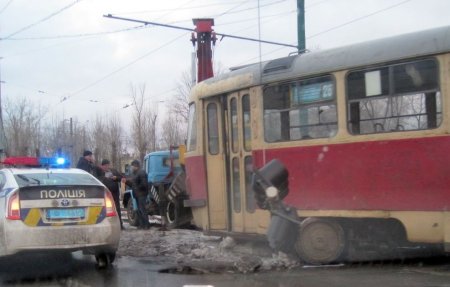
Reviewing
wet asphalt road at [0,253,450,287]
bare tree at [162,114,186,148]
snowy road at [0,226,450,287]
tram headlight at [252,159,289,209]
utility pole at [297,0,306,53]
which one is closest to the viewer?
wet asphalt road at [0,253,450,287]

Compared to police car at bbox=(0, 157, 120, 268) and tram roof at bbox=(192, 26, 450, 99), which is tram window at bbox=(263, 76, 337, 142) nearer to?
tram roof at bbox=(192, 26, 450, 99)

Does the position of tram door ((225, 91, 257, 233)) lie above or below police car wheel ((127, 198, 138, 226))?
above

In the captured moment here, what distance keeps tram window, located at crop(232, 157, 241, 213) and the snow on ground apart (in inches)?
28.4

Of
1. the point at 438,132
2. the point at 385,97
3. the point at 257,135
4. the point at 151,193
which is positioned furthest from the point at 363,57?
the point at 151,193

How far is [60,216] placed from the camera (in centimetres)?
821

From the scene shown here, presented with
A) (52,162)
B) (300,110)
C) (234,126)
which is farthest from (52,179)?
(300,110)

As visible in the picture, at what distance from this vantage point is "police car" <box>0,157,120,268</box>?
7.93m

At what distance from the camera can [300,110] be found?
29.4 ft

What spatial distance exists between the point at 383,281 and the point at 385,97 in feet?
8.10

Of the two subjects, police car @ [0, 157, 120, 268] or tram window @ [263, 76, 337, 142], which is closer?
police car @ [0, 157, 120, 268]

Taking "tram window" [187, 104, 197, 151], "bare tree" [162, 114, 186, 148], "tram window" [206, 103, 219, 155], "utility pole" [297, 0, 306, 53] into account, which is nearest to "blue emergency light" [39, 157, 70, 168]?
"tram window" [187, 104, 197, 151]

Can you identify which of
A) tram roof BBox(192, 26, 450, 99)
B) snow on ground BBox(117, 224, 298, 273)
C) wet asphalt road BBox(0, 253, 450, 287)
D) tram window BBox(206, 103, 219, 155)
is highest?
tram roof BBox(192, 26, 450, 99)

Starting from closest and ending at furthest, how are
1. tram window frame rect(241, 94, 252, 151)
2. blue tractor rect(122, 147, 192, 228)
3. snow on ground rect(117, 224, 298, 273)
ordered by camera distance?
Result: snow on ground rect(117, 224, 298, 273)
tram window frame rect(241, 94, 252, 151)
blue tractor rect(122, 147, 192, 228)

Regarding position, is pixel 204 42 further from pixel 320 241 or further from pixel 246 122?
pixel 320 241
